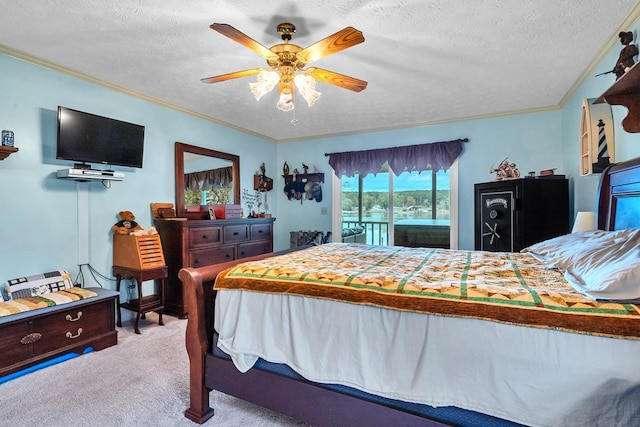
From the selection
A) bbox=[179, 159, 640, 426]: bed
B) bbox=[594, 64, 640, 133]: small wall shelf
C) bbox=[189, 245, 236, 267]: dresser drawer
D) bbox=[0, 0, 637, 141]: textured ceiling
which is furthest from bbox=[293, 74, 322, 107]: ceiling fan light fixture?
bbox=[189, 245, 236, 267]: dresser drawer

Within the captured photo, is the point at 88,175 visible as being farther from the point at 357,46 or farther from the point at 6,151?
the point at 357,46

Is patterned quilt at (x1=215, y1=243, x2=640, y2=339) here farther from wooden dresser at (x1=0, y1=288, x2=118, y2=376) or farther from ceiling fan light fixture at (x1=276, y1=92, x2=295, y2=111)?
wooden dresser at (x1=0, y1=288, x2=118, y2=376)

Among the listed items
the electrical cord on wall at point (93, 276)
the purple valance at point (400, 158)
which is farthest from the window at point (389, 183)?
the electrical cord on wall at point (93, 276)

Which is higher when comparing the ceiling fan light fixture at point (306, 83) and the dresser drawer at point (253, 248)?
the ceiling fan light fixture at point (306, 83)

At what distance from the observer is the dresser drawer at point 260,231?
4297 mm

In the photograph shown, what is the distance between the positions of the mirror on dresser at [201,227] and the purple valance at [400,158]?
1515mm

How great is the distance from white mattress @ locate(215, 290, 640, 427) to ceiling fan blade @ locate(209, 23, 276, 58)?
141 cm

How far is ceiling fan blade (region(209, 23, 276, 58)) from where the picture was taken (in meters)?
1.62

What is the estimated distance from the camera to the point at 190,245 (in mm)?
3414

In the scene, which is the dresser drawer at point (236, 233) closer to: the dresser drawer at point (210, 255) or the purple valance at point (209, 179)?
the dresser drawer at point (210, 255)

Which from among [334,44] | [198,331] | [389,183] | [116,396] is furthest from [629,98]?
[389,183]

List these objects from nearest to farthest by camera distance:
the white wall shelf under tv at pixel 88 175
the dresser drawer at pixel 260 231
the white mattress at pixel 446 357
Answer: the white mattress at pixel 446 357 < the white wall shelf under tv at pixel 88 175 < the dresser drawer at pixel 260 231

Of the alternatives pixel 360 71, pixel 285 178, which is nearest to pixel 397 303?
pixel 360 71

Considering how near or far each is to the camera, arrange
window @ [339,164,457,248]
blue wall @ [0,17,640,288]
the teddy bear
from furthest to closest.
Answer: window @ [339,164,457,248] → the teddy bear → blue wall @ [0,17,640,288]
